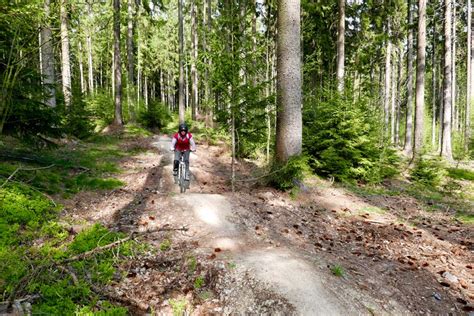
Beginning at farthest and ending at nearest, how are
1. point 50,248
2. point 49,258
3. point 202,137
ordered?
point 202,137 → point 50,248 → point 49,258

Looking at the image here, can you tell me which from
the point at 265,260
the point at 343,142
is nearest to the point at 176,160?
the point at 265,260

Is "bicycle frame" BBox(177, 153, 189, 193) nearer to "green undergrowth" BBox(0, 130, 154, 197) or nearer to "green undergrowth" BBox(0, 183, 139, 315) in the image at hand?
"green undergrowth" BBox(0, 130, 154, 197)

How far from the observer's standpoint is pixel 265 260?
4676mm

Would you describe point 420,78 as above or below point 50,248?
above

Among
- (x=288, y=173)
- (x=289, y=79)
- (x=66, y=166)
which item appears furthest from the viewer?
(x=66, y=166)

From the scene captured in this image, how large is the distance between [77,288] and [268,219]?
12.7 feet

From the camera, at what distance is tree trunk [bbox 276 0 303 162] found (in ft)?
26.4

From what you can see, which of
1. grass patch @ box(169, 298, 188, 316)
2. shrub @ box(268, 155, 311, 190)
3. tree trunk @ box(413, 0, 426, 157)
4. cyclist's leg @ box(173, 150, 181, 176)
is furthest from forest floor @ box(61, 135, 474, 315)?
tree trunk @ box(413, 0, 426, 157)

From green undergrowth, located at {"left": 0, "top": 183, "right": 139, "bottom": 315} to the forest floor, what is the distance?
0.95 ft

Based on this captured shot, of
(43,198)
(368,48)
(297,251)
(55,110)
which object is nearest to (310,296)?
(297,251)

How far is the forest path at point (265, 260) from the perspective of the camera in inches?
151

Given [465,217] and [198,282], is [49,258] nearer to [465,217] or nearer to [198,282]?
[198,282]

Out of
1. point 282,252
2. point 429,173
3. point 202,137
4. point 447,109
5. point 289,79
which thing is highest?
point 447,109

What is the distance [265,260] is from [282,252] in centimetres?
49
